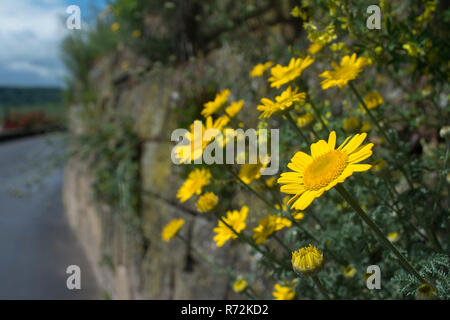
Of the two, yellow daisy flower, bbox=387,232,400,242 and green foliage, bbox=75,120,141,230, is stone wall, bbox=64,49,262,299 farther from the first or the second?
yellow daisy flower, bbox=387,232,400,242

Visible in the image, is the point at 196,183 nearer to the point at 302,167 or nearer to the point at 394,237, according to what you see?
the point at 302,167

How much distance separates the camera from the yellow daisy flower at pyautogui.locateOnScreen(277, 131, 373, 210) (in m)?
0.64

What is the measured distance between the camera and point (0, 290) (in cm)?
320

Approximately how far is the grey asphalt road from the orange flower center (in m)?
3.10

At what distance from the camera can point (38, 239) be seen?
4230mm

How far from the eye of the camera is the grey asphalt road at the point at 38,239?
3.31 metres

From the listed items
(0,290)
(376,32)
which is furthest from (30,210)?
(376,32)

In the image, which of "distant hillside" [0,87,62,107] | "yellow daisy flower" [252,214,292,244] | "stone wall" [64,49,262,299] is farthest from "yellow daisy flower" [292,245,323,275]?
"distant hillside" [0,87,62,107]

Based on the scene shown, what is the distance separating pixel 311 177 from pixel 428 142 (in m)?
1.27

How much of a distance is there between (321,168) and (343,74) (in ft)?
1.40

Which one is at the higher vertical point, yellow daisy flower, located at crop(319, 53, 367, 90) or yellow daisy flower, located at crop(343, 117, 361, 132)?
yellow daisy flower, located at crop(319, 53, 367, 90)
